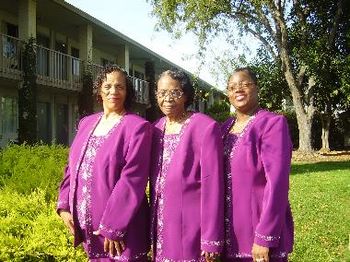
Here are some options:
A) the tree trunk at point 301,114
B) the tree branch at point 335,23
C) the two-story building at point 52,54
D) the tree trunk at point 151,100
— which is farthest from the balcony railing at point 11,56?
the tree branch at point 335,23

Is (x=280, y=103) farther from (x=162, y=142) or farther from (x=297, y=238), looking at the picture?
(x=162, y=142)

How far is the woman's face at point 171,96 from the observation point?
3439mm

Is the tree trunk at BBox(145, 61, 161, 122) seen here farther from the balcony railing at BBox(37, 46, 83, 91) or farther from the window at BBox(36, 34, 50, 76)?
the window at BBox(36, 34, 50, 76)

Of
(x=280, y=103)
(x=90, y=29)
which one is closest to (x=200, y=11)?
(x=90, y=29)

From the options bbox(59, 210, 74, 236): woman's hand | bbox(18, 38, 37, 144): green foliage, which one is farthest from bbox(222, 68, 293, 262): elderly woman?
bbox(18, 38, 37, 144): green foliage

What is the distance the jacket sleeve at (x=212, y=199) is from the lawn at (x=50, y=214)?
0.82 meters

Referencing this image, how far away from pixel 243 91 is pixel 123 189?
98 centimetres

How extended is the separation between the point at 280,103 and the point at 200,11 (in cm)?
1135

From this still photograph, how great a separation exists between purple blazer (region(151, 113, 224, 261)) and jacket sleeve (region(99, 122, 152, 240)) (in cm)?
17

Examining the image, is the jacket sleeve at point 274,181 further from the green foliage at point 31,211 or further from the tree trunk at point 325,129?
the tree trunk at point 325,129

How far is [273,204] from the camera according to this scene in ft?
10.1

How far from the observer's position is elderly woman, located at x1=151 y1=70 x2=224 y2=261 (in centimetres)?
317

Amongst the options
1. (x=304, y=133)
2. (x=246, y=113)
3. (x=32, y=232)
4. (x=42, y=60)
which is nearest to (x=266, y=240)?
(x=246, y=113)

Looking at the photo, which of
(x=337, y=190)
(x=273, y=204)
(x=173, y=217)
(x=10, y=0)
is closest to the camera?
(x=273, y=204)
